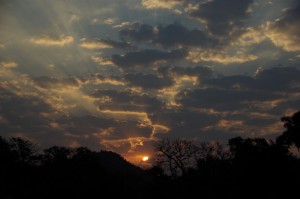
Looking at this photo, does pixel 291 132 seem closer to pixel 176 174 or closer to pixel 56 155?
pixel 176 174

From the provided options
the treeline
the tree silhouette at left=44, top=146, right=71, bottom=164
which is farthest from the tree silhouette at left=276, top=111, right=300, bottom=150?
the tree silhouette at left=44, top=146, right=71, bottom=164

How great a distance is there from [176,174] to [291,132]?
34730mm

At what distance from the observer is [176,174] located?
78250 mm

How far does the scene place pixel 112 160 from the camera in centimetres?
18450

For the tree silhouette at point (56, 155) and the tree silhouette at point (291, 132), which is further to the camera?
the tree silhouette at point (56, 155)

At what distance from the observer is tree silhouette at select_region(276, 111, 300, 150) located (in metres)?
48.4

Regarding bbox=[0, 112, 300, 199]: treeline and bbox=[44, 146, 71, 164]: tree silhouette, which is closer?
bbox=[0, 112, 300, 199]: treeline

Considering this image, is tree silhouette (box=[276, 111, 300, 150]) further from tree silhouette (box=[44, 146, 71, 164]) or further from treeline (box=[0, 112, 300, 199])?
tree silhouette (box=[44, 146, 71, 164])

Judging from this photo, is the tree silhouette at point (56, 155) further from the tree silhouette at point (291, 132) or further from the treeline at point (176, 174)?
the tree silhouette at point (291, 132)

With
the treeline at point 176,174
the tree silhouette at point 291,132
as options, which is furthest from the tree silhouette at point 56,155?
the tree silhouette at point 291,132

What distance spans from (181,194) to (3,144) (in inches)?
1763

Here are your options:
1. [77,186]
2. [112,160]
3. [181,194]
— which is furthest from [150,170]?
[112,160]

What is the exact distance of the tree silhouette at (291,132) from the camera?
48409 millimetres

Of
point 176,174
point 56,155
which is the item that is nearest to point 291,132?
point 176,174
